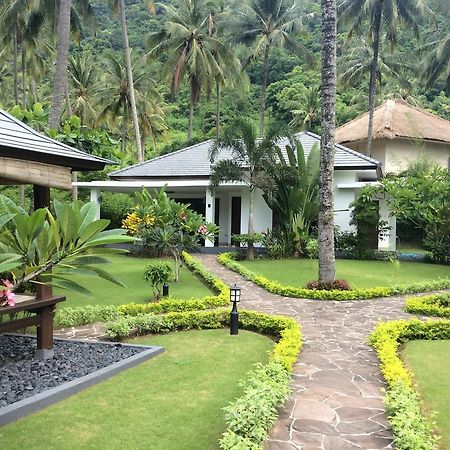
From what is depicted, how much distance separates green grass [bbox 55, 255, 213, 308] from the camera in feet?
33.9

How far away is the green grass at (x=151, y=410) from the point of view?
13.7 ft

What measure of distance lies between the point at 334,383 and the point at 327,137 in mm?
6831

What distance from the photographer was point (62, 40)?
13711mm

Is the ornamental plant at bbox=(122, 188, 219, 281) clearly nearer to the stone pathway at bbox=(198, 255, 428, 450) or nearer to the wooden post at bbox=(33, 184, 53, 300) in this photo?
the stone pathway at bbox=(198, 255, 428, 450)

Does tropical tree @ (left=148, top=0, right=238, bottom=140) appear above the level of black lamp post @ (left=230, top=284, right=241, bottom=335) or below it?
above

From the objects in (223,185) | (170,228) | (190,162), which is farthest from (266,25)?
(170,228)

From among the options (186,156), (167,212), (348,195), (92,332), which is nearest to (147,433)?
(92,332)

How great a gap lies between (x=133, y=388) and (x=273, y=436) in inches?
70.9

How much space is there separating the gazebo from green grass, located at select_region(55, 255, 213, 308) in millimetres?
2809

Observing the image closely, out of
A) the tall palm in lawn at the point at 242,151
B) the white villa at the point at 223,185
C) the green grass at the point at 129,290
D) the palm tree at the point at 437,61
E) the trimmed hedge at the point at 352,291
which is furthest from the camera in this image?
the palm tree at the point at 437,61

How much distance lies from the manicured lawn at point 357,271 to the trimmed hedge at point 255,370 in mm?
4491

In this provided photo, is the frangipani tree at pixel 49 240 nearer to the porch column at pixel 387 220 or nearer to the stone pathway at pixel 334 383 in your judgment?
the stone pathway at pixel 334 383

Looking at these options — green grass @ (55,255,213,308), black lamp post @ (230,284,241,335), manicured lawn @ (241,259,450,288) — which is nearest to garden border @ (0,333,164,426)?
black lamp post @ (230,284,241,335)

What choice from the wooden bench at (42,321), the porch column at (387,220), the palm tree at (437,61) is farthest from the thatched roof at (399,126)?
the wooden bench at (42,321)
